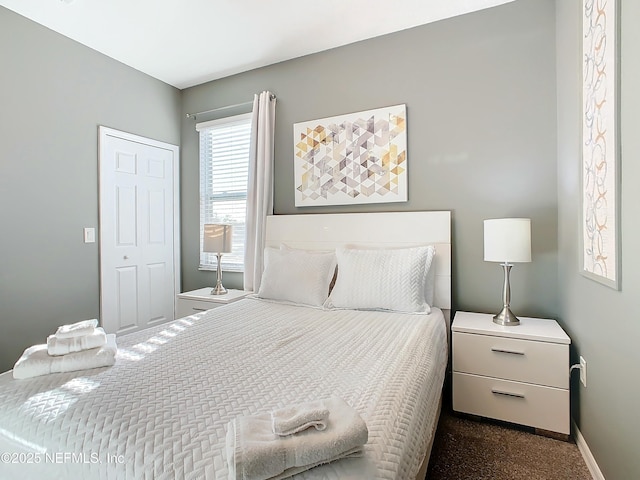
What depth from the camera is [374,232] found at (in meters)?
2.61

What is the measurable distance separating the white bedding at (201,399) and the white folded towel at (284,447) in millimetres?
37

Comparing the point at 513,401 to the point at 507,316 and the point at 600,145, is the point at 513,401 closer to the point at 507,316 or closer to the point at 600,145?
the point at 507,316

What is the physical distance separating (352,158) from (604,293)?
6.13 feet

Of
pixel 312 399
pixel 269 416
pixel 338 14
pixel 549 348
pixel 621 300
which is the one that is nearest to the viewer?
pixel 269 416

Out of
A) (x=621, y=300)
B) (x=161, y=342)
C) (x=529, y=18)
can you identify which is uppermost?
(x=529, y=18)

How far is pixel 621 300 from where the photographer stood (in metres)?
1.25

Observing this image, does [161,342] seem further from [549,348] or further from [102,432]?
[549,348]

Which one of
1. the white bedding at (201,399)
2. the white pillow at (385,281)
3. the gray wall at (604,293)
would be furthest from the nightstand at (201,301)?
the gray wall at (604,293)

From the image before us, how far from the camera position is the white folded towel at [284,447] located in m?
0.70

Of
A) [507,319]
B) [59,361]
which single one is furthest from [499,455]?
[59,361]

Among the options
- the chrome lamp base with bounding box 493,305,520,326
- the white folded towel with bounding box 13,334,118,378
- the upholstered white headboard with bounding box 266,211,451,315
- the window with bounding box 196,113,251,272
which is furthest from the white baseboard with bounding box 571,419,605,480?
the window with bounding box 196,113,251,272

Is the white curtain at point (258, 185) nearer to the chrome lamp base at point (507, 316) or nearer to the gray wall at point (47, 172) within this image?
the gray wall at point (47, 172)

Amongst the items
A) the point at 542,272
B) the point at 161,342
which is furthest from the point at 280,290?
the point at 542,272

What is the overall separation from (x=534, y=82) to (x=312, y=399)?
2432mm
